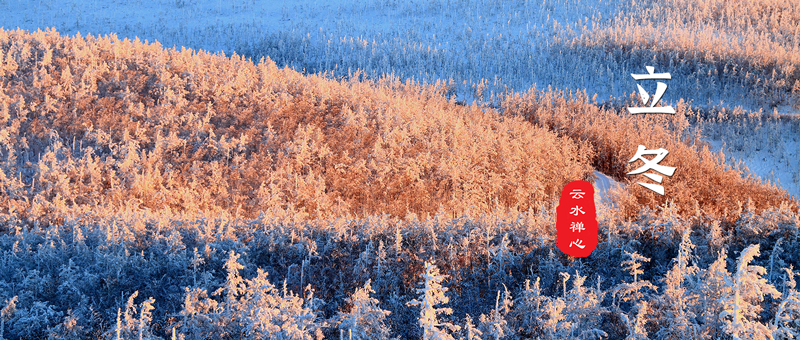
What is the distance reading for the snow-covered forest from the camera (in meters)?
11.9

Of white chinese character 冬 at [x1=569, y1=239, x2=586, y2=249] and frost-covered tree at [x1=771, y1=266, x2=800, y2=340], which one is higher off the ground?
frost-covered tree at [x1=771, y1=266, x2=800, y2=340]

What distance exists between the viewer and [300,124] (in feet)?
76.9

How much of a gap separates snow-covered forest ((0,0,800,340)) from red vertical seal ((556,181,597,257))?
431 millimetres

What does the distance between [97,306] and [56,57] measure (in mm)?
17198

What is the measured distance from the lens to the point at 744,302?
1055 cm

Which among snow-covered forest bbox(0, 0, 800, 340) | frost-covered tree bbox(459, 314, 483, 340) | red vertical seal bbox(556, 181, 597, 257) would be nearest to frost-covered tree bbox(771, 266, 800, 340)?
snow-covered forest bbox(0, 0, 800, 340)

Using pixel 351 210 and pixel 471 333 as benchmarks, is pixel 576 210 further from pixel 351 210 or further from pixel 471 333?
pixel 351 210

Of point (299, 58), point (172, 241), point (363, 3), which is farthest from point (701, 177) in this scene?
point (363, 3)

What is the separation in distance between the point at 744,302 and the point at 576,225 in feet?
15.0

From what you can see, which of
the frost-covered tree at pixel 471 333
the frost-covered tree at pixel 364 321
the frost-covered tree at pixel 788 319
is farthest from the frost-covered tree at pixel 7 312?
the frost-covered tree at pixel 788 319

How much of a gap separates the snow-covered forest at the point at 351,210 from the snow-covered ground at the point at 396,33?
7535 millimetres

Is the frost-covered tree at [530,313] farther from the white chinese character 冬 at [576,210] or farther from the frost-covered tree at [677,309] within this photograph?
the white chinese character 冬 at [576,210]

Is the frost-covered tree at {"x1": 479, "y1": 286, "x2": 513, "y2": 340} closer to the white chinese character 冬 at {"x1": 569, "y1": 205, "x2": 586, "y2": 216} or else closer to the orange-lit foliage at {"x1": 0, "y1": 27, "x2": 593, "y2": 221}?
the white chinese character 冬 at {"x1": 569, "y1": 205, "x2": 586, "y2": 216}

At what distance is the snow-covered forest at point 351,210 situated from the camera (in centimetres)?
1187
